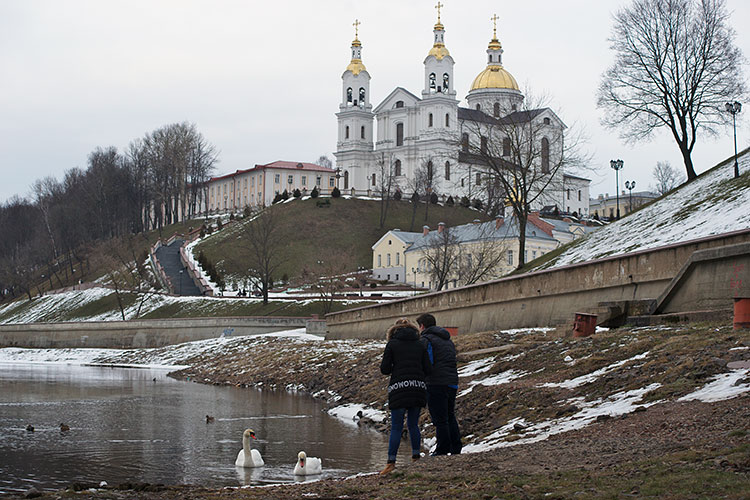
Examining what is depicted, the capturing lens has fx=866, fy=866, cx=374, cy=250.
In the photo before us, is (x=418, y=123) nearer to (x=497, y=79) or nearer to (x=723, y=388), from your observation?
(x=497, y=79)

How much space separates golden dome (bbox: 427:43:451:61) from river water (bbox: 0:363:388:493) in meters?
102

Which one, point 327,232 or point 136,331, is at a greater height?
point 327,232

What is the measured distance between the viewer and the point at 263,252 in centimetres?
7038

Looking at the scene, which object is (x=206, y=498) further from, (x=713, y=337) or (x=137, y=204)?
(x=137, y=204)

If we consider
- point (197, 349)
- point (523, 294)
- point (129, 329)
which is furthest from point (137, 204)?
point (523, 294)

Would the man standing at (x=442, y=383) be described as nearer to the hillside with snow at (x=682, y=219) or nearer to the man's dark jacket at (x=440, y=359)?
the man's dark jacket at (x=440, y=359)

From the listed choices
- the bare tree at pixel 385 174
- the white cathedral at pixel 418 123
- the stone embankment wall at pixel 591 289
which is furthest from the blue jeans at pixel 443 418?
the white cathedral at pixel 418 123

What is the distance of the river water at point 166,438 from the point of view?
1195cm

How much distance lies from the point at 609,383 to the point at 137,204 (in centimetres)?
11935

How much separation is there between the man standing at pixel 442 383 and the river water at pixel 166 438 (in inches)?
57.1

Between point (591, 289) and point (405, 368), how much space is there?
12750mm

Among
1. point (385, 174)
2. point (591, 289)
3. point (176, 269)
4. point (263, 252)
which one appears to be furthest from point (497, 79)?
point (591, 289)

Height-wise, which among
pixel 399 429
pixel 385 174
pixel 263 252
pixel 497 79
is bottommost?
pixel 399 429

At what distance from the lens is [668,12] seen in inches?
1697
